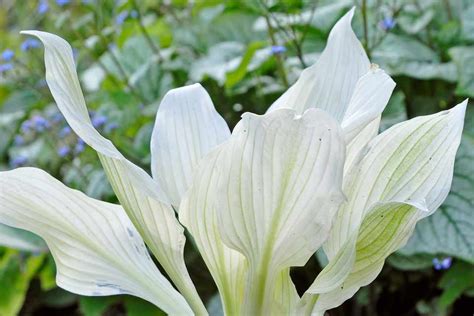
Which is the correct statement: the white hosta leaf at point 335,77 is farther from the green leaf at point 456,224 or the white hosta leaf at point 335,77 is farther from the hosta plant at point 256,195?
the green leaf at point 456,224

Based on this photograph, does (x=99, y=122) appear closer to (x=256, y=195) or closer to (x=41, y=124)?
(x=41, y=124)

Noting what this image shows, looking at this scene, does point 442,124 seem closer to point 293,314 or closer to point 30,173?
point 293,314

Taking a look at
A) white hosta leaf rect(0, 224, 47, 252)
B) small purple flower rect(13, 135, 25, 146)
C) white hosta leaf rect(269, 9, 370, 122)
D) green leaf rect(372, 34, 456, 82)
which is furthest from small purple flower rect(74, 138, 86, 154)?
white hosta leaf rect(269, 9, 370, 122)

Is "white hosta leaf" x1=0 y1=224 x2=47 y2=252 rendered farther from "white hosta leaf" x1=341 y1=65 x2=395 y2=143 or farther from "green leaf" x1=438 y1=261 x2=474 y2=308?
"white hosta leaf" x1=341 y1=65 x2=395 y2=143

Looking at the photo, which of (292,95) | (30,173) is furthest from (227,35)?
(30,173)

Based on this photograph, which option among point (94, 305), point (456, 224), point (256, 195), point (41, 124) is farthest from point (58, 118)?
point (256, 195)

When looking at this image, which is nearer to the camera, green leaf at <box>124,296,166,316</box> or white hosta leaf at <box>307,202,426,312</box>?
white hosta leaf at <box>307,202,426,312</box>
